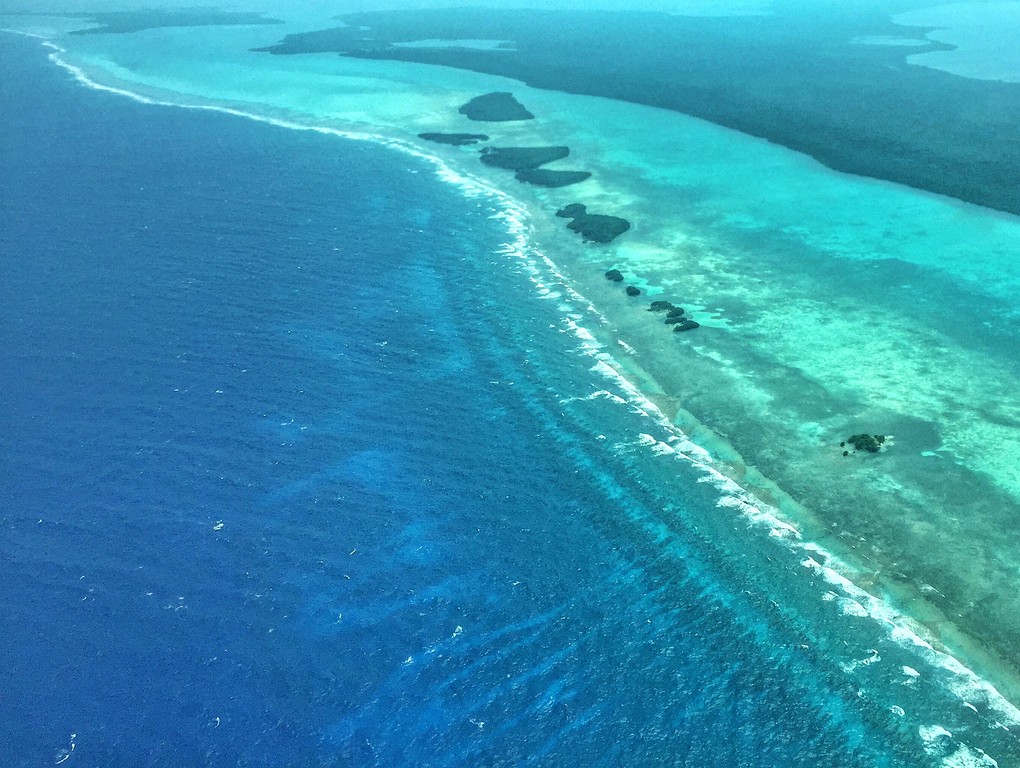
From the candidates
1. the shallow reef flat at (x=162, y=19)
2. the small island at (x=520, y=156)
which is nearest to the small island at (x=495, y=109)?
the small island at (x=520, y=156)

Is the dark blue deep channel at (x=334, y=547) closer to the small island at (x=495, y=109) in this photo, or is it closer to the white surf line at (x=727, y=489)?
the white surf line at (x=727, y=489)

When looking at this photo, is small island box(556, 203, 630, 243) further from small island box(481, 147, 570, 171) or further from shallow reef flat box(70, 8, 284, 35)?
shallow reef flat box(70, 8, 284, 35)

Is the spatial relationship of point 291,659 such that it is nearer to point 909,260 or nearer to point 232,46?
point 909,260

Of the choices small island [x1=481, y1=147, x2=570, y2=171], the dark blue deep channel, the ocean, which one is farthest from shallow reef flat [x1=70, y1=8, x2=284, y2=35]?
the ocean

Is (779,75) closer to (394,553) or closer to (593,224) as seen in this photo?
(593,224)

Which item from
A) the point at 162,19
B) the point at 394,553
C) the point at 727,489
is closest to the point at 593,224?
the point at 727,489

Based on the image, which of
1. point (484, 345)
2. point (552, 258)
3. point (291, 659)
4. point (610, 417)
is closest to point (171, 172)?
point (552, 258)
